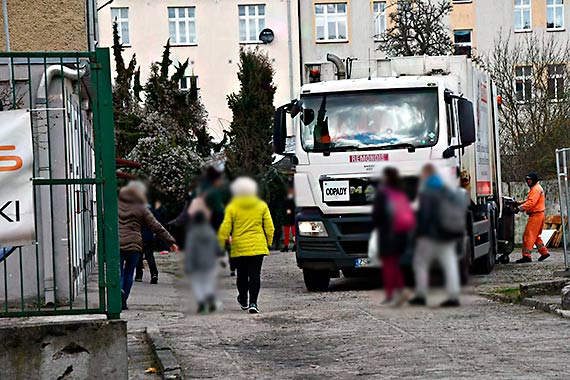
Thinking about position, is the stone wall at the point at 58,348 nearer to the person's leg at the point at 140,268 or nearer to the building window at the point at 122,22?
the person's leg at the point at 140,268

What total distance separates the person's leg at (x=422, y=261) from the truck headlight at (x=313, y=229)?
87cm

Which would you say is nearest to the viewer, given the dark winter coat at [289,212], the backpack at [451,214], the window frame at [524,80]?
the backpack at [451,214]

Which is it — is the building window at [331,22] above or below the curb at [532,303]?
above

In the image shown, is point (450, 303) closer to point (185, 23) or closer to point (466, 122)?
point (466, 122)

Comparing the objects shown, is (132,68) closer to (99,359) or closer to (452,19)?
(452,19)

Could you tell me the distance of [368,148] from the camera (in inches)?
81.0

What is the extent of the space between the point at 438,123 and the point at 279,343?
39.1 ft

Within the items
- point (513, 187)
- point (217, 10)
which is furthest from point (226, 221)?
point (513, 187)

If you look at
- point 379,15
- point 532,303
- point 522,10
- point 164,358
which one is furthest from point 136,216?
point 532,303

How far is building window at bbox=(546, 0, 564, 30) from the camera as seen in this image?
263cm

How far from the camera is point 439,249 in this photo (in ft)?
4.71

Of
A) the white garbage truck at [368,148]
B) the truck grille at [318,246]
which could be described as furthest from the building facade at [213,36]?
the truck grille at [318,246]

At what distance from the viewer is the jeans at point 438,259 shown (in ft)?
4.71

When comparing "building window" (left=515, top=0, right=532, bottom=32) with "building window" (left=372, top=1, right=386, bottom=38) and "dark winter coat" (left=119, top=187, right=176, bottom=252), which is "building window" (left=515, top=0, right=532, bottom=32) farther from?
"dark winter coat" (left=119, top=187, right=176, bottom=252)
